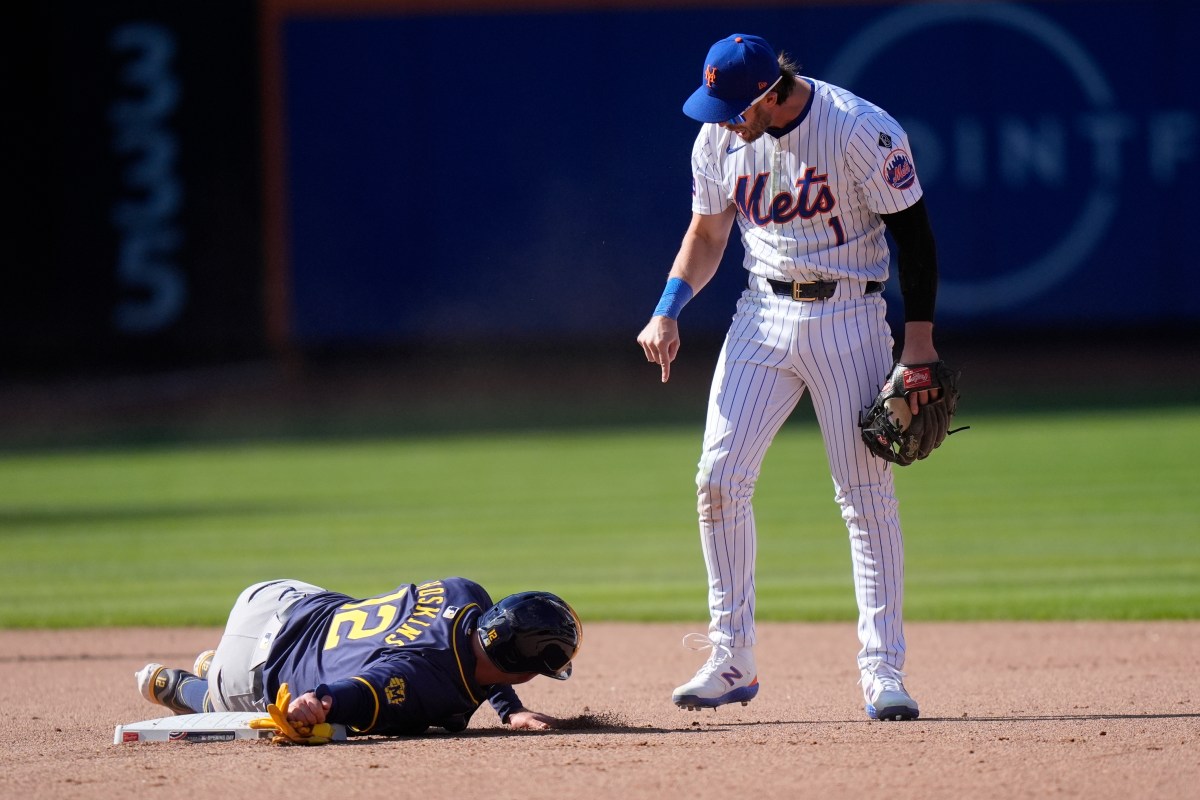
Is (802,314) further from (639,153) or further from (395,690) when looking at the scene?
(639,153)

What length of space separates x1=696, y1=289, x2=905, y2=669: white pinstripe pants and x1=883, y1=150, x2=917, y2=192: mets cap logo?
0.34 meters

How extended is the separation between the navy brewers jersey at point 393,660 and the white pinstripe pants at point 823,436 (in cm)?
69

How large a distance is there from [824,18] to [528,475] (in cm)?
979

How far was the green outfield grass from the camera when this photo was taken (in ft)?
25.6

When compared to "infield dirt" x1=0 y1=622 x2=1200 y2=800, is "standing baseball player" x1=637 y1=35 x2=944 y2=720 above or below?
above

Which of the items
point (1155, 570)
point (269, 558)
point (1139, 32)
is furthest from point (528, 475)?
point (1139, 32)

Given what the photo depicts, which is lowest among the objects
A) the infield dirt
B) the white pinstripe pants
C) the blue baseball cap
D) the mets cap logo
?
the infield dirt

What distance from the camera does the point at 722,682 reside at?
14.4 feet

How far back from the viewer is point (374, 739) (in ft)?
13.6

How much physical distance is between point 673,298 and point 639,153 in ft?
52.5

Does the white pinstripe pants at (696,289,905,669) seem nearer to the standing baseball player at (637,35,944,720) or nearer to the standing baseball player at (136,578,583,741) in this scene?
the standing baseball player at (637,35,944,720)

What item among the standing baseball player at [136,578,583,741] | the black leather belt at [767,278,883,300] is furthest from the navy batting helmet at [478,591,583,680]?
the black leather belt at [767,278,883,300]

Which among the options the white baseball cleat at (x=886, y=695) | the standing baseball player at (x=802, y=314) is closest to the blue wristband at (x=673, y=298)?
the standing baseball player at (x=802, y=314)

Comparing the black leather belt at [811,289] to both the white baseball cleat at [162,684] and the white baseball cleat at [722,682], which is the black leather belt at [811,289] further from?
the white baseball cleat at [162,684]
